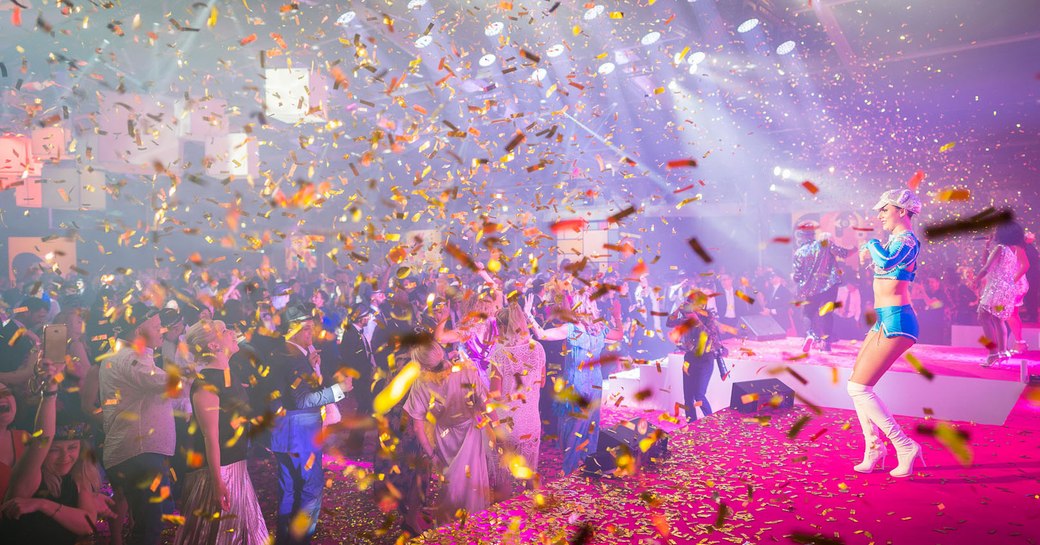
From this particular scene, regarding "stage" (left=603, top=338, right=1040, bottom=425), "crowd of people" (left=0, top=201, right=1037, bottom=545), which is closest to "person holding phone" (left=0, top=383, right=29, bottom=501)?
"crowd of people" (left=0, top=201, right=1037, bottom=545)

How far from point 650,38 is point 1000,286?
19.6 ft

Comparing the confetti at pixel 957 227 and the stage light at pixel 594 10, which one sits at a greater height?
the stage light at pixel 594 10

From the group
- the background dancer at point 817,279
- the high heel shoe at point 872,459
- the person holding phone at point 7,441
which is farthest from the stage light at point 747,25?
the person holding phone at point 7,441

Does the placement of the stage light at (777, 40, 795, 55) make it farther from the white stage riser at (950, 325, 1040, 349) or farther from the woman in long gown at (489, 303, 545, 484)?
the woman in long gown at (489, 303, 545, 484)

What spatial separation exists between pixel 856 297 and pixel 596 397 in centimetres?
850

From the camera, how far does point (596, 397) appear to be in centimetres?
657

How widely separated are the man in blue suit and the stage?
331 cm

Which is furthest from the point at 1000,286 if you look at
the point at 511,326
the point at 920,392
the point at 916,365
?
the point at 511,326

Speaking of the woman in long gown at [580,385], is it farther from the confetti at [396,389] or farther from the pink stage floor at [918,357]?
the pink stage floor at [918,357]

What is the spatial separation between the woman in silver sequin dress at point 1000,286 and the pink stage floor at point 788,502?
301 cm

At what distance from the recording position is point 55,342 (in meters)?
5.26

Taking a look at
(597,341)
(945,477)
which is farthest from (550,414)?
(945,477)

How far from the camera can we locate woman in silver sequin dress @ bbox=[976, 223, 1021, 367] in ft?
24.4

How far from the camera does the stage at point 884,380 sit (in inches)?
244
